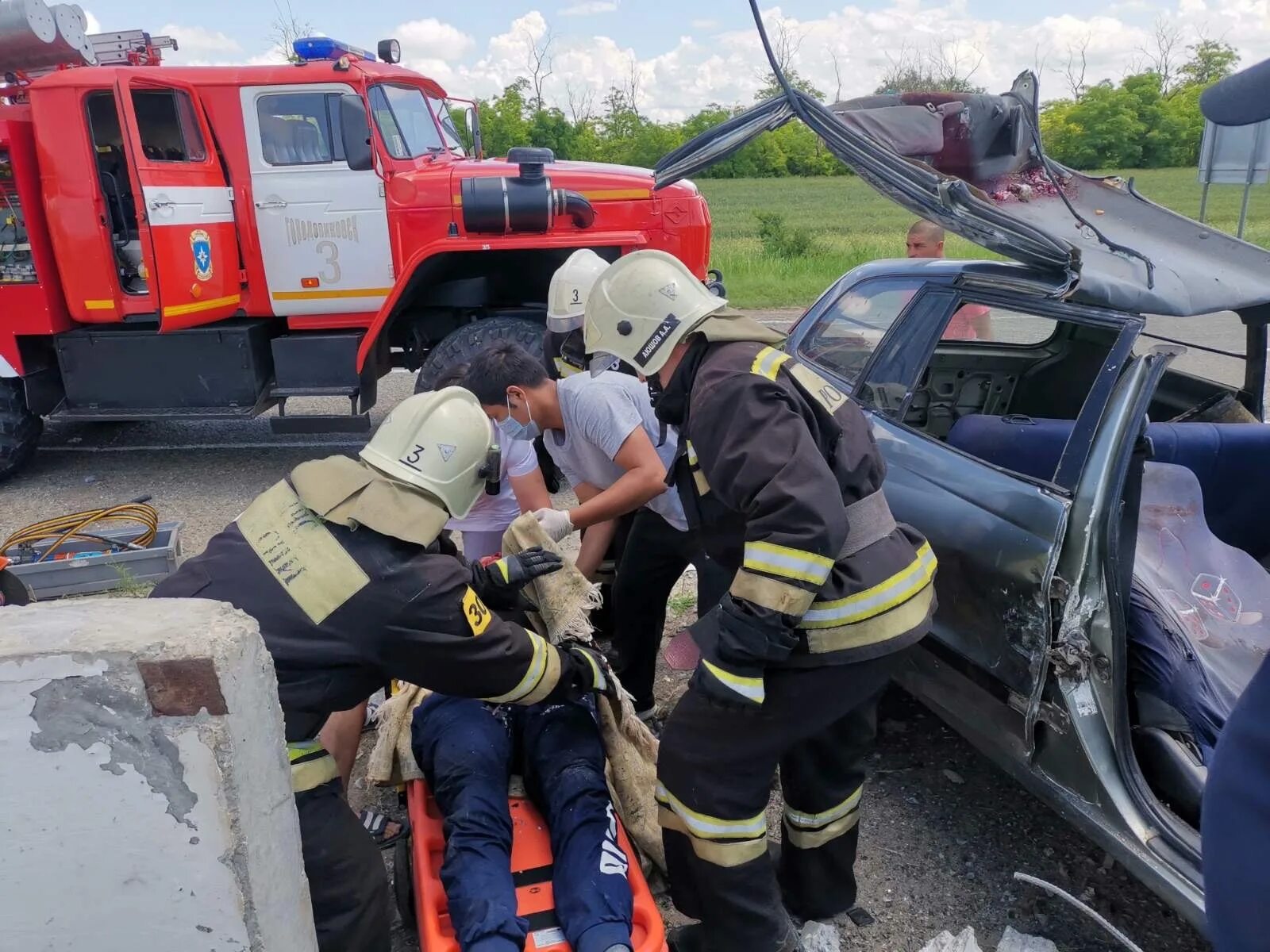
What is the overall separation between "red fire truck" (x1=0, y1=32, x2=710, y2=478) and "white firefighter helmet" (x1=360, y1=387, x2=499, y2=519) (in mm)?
3526

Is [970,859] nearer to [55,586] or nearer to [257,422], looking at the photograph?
[55,586]

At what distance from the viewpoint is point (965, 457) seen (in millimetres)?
2811

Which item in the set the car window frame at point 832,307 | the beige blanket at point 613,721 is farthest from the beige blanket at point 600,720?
the car window frame at point 832,307

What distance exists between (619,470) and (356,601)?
141 cm

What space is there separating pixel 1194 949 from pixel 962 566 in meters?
1.09

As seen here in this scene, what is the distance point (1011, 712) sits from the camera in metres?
2.46

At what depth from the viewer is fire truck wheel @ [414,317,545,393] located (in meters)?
5.78

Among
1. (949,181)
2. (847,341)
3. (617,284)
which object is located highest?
(949,181)

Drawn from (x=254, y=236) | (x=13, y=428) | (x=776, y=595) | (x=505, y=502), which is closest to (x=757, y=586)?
(x=776, y=595)

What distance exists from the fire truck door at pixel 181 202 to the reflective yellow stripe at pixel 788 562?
16.1ft

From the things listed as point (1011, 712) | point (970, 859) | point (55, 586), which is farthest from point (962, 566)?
point (55, 586)

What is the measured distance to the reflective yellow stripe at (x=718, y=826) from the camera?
85.9 inches

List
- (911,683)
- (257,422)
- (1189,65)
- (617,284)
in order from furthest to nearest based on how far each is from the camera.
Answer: (1189,65)
(257,422)
(911,683)
(617,284)

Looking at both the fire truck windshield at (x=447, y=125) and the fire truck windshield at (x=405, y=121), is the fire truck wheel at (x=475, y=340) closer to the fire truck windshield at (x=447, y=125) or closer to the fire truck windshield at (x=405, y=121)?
the fire truck windshield at (x=405, y=121)
